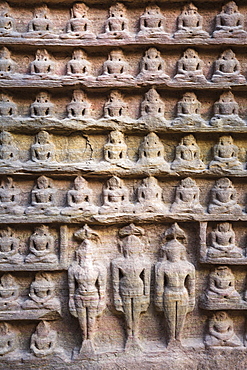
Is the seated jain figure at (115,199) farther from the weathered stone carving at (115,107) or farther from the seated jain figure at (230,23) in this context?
the seated jain figure at (230,23)

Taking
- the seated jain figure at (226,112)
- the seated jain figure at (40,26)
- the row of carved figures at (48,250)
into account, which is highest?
the seated jain figure at (40,26)

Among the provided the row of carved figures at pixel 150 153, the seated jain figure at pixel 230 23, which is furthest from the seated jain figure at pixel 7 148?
the seated jain figure at pixel 230 23

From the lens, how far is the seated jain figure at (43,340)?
3.44 m

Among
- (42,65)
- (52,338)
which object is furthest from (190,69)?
(52,338)

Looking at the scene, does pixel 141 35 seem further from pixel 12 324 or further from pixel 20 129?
pixel 12 324

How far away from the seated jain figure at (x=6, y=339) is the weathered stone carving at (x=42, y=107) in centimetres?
198

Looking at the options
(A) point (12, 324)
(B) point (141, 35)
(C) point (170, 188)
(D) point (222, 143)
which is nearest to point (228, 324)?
(C) point (170, 188)

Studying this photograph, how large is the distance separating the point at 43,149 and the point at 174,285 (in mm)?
1737

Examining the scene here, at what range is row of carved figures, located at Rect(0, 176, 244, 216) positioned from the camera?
135 inches

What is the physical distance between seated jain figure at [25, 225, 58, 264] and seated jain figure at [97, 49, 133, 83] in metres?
1.51

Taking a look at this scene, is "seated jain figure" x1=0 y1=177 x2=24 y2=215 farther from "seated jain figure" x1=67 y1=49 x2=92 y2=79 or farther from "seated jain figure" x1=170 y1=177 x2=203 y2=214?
"seated jain figure" x1=170 y1=177 x2=203 y2=214

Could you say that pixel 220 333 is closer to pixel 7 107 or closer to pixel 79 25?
pixel 7 107

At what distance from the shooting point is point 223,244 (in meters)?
3.47

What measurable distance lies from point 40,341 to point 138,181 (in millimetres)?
1729
